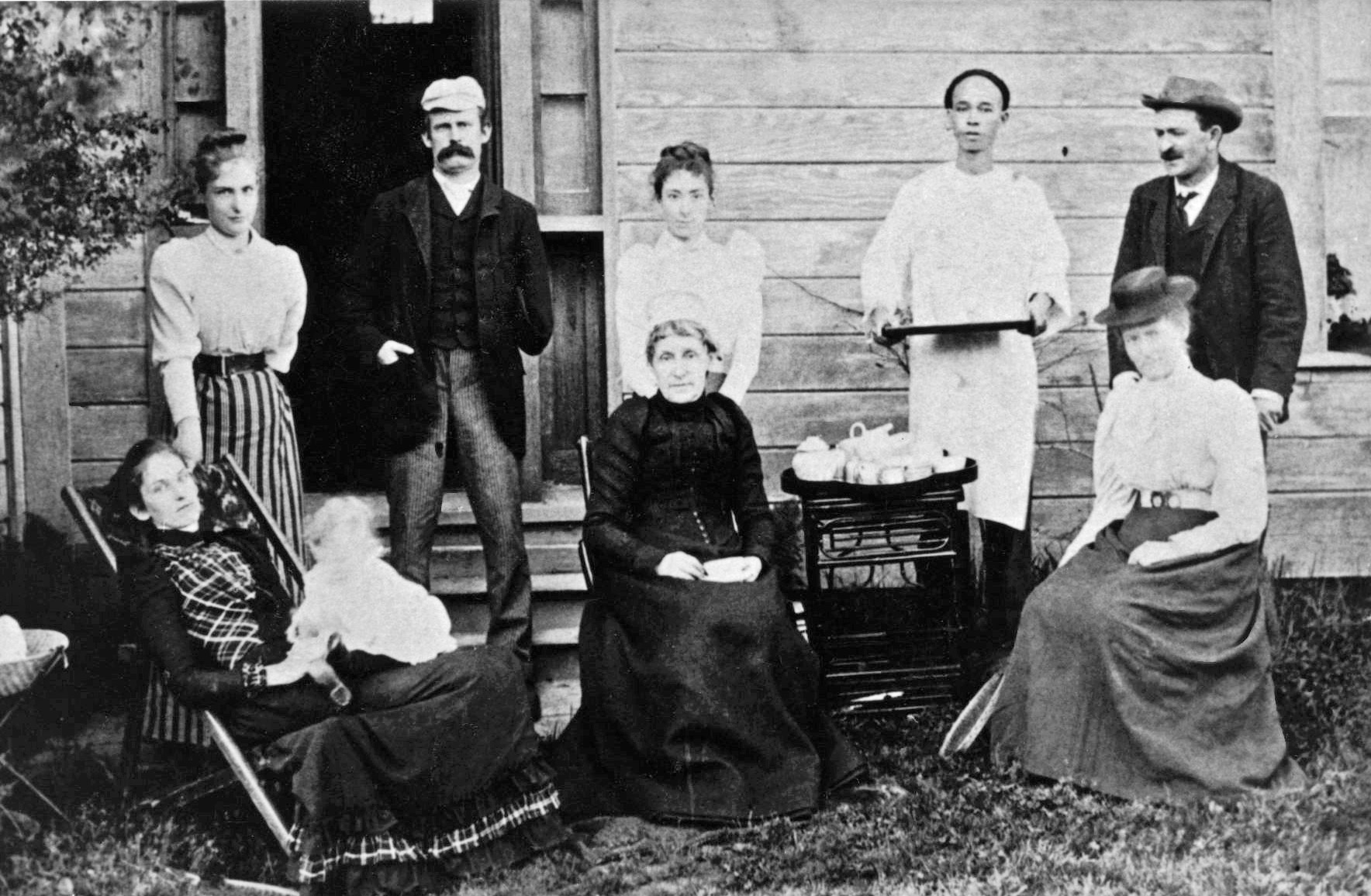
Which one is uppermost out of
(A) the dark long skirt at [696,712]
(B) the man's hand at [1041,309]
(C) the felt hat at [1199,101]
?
(C) the felt hat at [1199,101]

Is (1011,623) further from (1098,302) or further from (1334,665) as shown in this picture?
(1098,302)

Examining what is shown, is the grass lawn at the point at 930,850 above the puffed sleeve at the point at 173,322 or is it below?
below

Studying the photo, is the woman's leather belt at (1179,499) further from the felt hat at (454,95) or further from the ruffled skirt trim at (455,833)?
the felt hat at (454,95)

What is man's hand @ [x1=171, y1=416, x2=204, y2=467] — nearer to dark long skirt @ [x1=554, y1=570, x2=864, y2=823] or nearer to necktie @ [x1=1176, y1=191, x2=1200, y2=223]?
dark long skirt @ [x1=554, y1=570, x2=864, y2=823]

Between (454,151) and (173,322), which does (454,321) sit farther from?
(173,322)

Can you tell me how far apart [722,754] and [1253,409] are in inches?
72.9

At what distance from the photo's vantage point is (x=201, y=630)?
4.00 meters

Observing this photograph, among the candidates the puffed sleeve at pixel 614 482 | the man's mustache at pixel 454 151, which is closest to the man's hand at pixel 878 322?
the puffed sleeve at pixel 614 482

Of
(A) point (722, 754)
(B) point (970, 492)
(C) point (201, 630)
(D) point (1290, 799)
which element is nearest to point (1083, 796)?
(D) point (1290, 799)

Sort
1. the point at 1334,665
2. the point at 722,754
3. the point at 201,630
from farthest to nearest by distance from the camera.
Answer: the point at 1334,665 → the point at 722,754 → the point at 201,630

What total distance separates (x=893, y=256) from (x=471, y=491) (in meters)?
1.80

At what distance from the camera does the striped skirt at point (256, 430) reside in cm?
475

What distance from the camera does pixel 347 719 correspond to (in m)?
3.76

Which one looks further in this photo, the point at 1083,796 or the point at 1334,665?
the point at 1334,665
